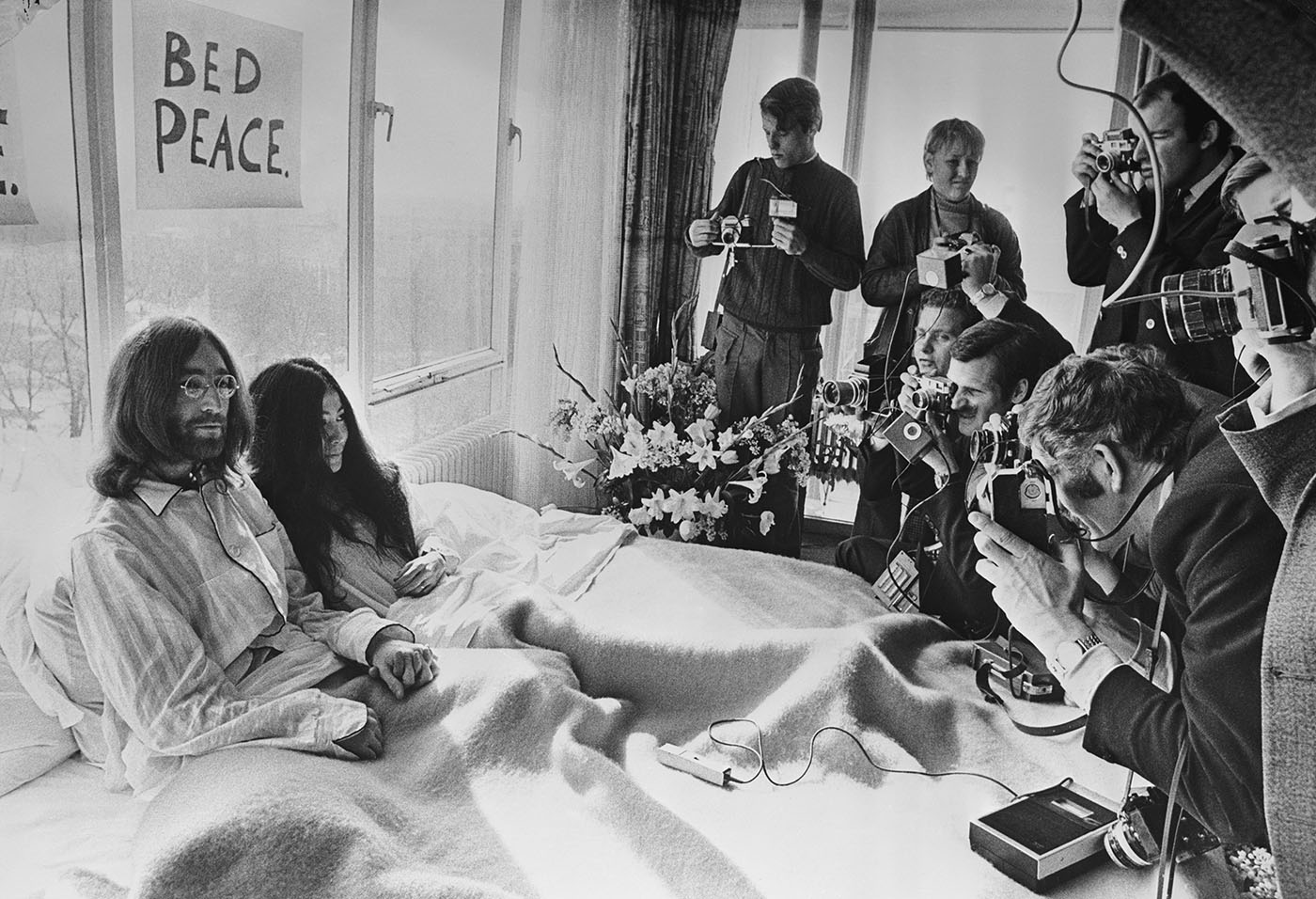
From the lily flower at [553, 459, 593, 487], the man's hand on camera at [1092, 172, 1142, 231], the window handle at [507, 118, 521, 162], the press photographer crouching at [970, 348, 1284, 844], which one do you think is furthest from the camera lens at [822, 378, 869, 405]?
the window handle at [507, 118, 521, 162]

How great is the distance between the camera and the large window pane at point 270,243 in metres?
1.66

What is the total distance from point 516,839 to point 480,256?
1.90 m

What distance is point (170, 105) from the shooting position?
1742mm

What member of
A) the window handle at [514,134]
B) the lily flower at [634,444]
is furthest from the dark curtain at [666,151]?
the lily flower at [634,444]

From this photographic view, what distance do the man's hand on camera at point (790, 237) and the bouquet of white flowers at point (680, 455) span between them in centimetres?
45

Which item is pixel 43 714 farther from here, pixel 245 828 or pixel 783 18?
pixel 783 18

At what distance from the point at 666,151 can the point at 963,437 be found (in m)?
1.47

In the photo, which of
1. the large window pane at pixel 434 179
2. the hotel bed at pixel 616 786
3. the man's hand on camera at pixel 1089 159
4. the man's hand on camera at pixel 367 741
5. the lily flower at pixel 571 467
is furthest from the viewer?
the lily flower at pixel 571 467

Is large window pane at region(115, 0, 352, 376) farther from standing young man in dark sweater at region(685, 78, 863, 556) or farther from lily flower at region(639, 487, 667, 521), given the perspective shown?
standing young man in dark sweater at region(685, 78, 863, 556)

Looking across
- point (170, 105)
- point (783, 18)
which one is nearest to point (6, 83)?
point (170, 105)

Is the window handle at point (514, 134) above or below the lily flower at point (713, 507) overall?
above

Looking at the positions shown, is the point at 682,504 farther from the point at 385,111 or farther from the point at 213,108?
the point at 213,108

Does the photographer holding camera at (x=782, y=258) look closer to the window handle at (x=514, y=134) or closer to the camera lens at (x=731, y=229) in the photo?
the camera lens at (x=731, y=229)

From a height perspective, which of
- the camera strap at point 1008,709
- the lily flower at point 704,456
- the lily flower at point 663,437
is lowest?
the camera strap at point 1008,709
